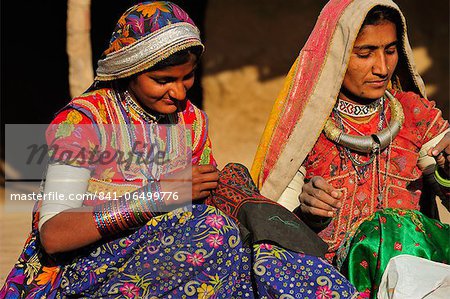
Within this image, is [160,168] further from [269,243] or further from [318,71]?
[318,71]

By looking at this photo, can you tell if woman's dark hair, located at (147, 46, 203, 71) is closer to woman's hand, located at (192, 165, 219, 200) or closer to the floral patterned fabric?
woman's hand, located at (192, 165, 219, 200)

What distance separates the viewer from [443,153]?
166 inches

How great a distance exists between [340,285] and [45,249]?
1229mm

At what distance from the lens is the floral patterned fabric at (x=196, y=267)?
145 inches

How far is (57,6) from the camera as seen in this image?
996 cm

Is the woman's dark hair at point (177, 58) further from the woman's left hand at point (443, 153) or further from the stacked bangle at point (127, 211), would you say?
the woman's left hand at point (443, 153)

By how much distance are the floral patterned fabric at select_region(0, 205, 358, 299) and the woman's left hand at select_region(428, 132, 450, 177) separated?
0.79 m

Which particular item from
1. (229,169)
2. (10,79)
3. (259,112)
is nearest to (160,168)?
(229,169)

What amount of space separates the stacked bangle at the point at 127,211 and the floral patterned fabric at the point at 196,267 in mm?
59

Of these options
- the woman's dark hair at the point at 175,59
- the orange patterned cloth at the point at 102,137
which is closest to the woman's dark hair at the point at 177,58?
the woman's dark hair at the point at 175,59

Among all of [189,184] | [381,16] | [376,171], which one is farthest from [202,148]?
[381,16]

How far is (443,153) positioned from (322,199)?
2.13 feet

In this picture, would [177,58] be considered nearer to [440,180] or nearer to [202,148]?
[202,148]

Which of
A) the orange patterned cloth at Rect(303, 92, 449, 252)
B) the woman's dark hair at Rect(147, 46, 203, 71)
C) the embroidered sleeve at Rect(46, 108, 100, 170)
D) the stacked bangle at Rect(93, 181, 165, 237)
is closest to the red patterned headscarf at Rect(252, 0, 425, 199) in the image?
the orange patterned cloth at Rect(303, 92, 449, 252)
